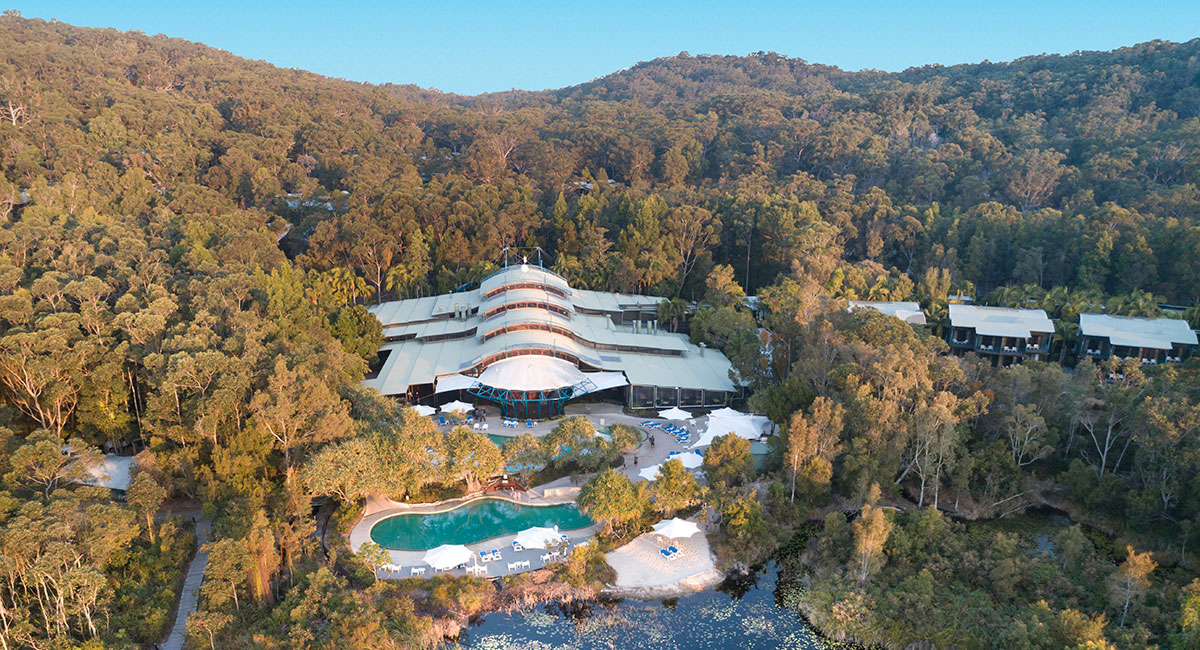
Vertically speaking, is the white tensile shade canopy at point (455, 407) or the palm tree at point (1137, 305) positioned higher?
the palm tree at point (1137, 305)

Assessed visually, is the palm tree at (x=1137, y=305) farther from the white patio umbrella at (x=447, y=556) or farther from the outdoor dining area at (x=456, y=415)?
the white patio umbrella at (x=447, y=556)

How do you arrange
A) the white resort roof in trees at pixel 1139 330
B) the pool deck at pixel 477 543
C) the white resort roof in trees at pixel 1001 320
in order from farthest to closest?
the white resort roof in trees at pixel 1001 320
the white resort roof in trees at pixel 1139 330
the pool deck at pixel 477 543

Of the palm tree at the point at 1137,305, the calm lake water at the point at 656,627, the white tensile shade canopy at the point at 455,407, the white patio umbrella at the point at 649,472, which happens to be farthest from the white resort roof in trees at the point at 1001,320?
the white tensile shade canopy at the point at 455,407

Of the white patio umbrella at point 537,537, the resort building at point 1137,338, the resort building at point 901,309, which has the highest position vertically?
the resort building at point 901,309

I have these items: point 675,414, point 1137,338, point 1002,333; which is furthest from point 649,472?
point 1137,338

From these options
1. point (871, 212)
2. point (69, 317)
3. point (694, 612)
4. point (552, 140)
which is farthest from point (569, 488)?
point (552, 140)

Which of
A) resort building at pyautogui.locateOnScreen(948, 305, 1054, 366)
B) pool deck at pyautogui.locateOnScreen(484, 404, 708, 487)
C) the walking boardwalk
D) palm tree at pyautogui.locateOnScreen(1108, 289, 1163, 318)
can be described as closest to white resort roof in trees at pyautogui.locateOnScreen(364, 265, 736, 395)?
pool deck at pyautogui.locateOnScreen(484, 404, 708, 487)

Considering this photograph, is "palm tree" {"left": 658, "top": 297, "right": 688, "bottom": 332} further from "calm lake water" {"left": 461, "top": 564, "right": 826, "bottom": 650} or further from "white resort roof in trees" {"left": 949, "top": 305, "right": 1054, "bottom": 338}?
"calm lake water" {"left": 461, "top": 564, "right": 826, "bottom": 650}
